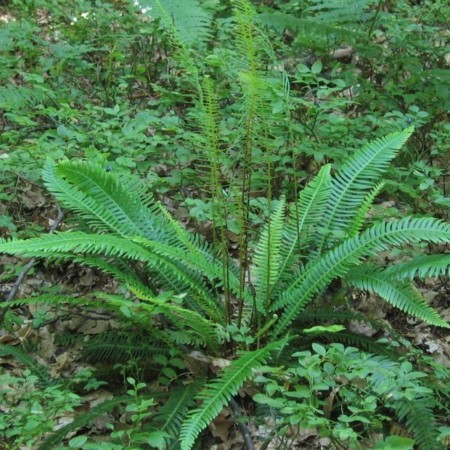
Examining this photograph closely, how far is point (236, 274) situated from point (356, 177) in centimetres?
87

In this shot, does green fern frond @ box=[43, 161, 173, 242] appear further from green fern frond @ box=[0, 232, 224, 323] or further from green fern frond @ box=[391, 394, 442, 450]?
green fern frond @ box=[391, 394, 442, 450]

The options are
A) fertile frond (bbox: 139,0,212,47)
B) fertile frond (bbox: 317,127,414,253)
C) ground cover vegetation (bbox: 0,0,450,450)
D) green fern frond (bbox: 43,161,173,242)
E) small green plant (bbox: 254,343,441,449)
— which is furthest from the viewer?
fertile frond (bbox: 139,0,212,47)

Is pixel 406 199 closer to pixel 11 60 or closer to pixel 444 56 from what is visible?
pixel 444 56

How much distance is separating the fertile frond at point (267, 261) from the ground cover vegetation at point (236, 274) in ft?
0.04

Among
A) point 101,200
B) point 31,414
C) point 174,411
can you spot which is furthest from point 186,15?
point 31,414

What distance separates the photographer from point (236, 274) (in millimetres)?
3562

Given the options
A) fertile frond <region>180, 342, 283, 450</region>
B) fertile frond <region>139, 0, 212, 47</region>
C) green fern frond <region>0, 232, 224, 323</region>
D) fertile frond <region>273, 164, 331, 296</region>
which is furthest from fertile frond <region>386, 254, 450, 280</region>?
fertile frond <region>139, 0, 212, 47</region>

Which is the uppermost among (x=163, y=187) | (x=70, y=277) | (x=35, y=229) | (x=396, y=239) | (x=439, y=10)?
(x=439, y=10)

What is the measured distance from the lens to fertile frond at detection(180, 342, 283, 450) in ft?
8.40

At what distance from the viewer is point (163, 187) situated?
4309 mm

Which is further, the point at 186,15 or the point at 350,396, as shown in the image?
the point at 186,15

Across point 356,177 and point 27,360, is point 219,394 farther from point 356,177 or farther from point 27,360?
point 356,177

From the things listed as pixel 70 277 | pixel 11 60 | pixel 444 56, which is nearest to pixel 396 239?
pixel 70 277

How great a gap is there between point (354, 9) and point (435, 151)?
4.22ft
